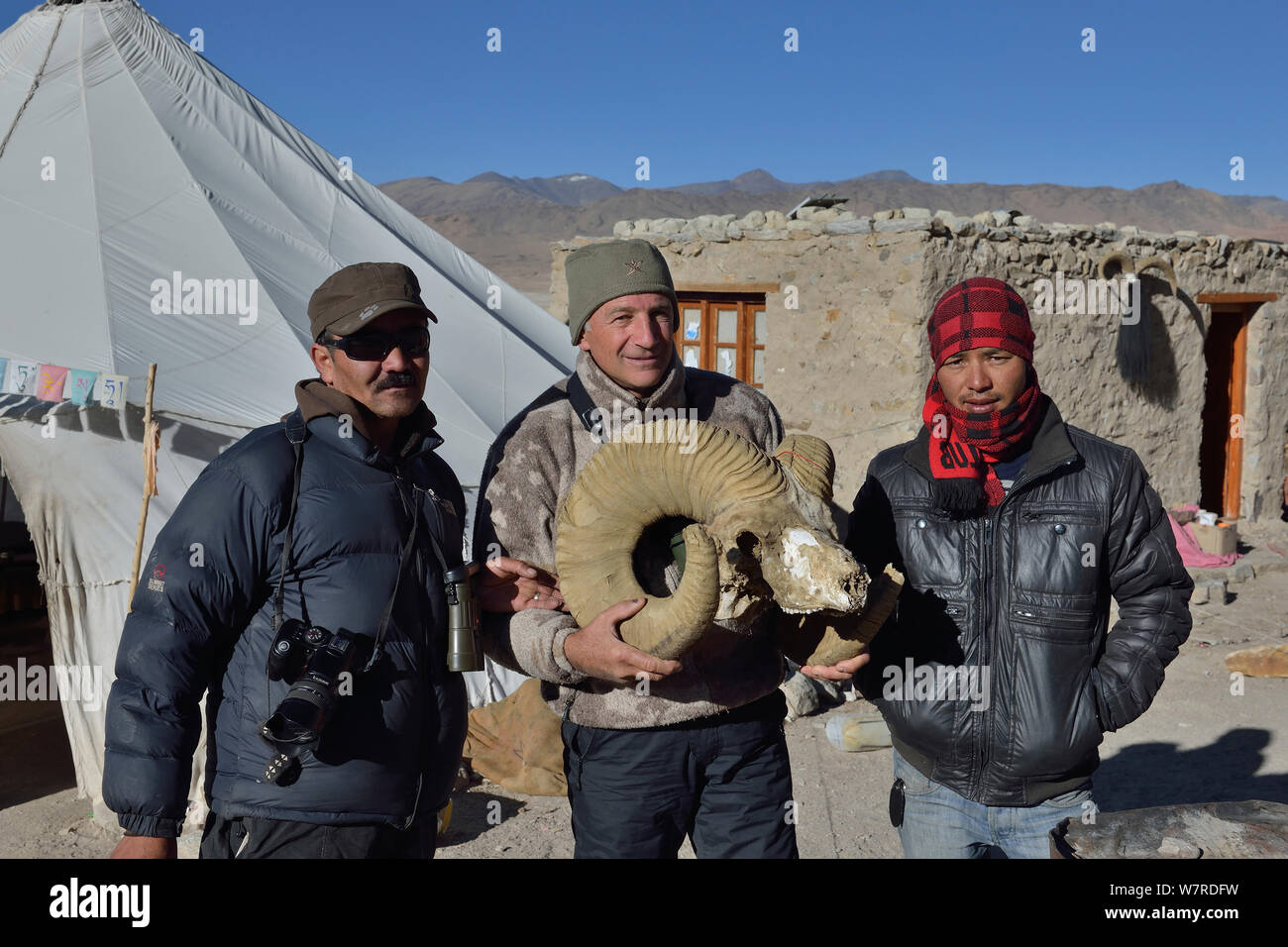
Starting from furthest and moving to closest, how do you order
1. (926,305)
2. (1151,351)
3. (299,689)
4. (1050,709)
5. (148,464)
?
(1151,351)
(926,305)
(148,464)
(1050,709)
(299,689)

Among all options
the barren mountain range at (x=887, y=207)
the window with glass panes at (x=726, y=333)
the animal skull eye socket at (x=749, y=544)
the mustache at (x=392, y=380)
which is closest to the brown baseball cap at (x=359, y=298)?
the mustache at (x=392, y=380)

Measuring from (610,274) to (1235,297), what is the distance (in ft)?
32.3

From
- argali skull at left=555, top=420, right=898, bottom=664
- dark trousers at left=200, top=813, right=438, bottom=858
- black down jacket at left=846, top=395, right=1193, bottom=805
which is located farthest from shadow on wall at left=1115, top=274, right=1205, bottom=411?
dark trousers at left=200, top=813, right=438, bottom=858

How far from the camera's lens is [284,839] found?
2172mm

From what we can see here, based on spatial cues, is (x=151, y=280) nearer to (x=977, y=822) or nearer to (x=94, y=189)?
(x=94, y=189)

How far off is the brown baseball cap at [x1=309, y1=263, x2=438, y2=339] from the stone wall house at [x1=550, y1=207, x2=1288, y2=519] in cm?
590

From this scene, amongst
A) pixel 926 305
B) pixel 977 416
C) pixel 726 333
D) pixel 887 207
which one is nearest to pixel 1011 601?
pixel 977 416

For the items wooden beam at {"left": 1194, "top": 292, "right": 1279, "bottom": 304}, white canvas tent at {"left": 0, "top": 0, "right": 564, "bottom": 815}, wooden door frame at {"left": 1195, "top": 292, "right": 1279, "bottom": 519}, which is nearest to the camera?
white canvas tent at {"left": 0, "top": 0, "right": 564, "bottom": 815}

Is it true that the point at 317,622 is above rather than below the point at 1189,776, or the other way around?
above

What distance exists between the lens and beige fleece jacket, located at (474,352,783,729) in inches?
97.7

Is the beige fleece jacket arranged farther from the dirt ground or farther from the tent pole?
the tent pole

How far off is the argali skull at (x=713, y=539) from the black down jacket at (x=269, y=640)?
43cm

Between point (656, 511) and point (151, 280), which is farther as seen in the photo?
point (151, 280)
